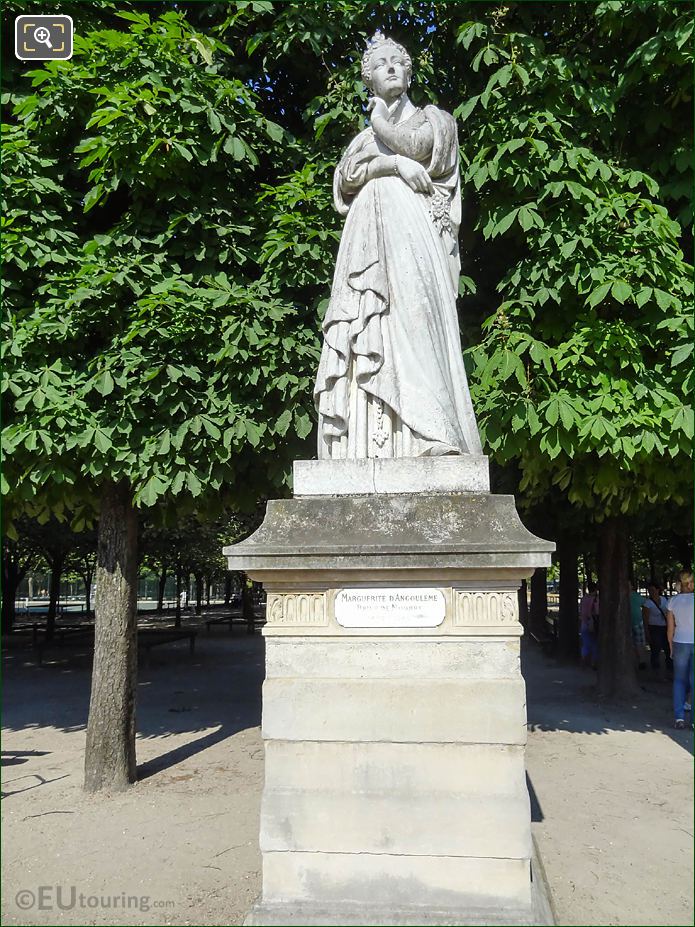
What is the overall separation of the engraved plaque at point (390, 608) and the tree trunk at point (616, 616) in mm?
7991

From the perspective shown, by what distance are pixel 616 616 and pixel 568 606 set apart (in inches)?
192

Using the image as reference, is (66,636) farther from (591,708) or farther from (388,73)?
(388,73)

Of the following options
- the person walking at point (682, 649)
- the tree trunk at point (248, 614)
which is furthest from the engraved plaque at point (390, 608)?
the tree trunk at point (248, 614)

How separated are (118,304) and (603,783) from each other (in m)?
6.60

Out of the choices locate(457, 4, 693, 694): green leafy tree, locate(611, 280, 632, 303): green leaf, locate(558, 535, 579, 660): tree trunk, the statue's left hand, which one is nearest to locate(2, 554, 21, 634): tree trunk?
locate(558, 535, 579, 660): tree trunk

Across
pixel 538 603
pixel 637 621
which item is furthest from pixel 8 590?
pixel 637 621

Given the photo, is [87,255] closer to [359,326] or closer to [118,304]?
[118,304]

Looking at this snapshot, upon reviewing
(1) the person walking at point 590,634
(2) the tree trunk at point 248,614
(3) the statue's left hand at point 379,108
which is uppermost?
(3) the statue's left hand at point 379,108

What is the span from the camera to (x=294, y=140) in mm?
7176

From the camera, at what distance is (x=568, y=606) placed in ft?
52.0

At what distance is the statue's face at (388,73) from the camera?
4.64m

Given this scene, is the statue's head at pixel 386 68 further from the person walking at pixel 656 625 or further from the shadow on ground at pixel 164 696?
the person walking at pixel 656 625

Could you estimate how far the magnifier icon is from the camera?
6473 millimetres

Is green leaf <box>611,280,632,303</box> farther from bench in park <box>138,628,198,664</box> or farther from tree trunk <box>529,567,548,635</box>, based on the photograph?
tree trunk <box>529,567,548,635</box>
